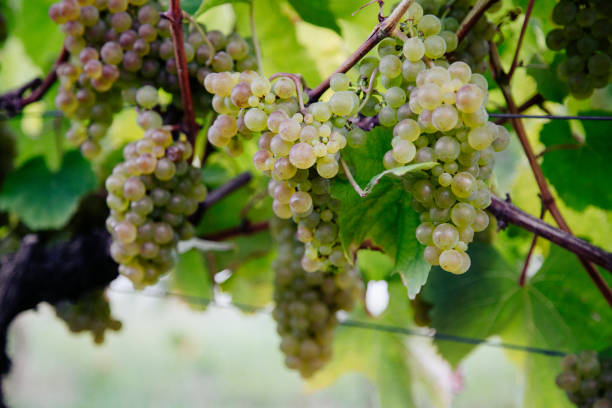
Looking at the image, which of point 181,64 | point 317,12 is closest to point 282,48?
point 317,12

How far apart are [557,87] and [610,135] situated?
89 mm

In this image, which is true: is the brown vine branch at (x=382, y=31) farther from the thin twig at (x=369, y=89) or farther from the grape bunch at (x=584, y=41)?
the grape bunch at (x=584, y=41)

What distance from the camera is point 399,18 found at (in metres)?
0.36

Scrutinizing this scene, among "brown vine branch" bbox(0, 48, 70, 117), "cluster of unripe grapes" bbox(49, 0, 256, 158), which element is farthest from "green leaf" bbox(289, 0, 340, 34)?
"brown vine branch" bbox(0, 48, 70, 117)

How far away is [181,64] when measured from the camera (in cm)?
50

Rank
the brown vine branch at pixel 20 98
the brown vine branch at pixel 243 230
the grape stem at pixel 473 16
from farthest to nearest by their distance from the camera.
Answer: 1. the brown vine branch at pixel 243 230
2. the brown vine branch at pixel 20 98
3. the grape stem at pixel 473 16

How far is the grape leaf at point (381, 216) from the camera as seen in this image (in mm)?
401

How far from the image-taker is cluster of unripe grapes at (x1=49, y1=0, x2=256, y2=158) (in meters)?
0.53

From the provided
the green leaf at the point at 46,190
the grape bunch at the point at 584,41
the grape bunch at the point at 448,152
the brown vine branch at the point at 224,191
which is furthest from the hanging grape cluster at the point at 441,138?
the green leaf at the point at 46,190

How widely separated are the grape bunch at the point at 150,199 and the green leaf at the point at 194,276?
1.35ft

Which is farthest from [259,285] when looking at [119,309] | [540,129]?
[119,309]

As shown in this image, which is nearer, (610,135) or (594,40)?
(594,40)

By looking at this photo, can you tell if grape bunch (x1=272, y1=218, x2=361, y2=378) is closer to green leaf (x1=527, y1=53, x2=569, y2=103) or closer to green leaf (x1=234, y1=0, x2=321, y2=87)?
green leaf (x1=234, y1=0, x2=321, y2=87)

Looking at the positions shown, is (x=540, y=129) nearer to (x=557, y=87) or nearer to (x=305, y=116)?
(x=557, y=87)
